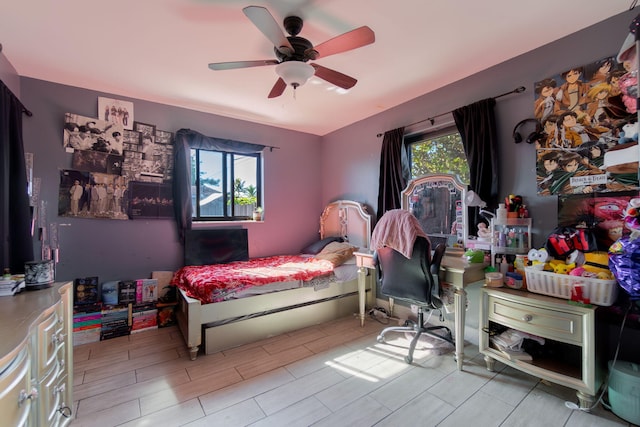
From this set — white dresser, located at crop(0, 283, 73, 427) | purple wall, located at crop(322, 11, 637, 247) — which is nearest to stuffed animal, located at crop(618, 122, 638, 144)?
purple wall, located at crop(322, 11, 637, 247)

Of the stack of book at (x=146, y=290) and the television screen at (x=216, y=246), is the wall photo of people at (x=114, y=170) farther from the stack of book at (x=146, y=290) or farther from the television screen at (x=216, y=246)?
the stack of book at (x=146, y=290)

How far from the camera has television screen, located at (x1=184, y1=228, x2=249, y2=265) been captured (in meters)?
3.34

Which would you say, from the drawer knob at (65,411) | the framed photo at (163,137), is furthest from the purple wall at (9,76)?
the drawer knob at (65,411)

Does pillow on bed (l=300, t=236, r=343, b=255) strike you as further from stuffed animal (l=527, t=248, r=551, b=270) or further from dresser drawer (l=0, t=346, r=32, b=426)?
dresser drawer (l=0, t=346, r=32, b=426)

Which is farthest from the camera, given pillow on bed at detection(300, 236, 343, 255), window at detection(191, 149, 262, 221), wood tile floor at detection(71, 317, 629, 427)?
pillow on bed at detection(300, 236, 343, 255)

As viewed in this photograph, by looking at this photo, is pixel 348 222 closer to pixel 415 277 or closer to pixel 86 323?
pixel 415 277

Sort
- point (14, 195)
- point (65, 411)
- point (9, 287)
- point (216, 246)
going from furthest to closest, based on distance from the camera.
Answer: point (216, 246) → point (14, 195) → point (65, 411) → point (9, 287)

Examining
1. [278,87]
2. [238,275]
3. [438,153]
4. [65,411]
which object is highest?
[278,87]

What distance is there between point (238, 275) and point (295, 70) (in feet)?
6.30

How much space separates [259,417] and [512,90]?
3.10 meters

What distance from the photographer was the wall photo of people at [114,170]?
111 inches

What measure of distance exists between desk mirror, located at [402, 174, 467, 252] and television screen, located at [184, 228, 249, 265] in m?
2.16

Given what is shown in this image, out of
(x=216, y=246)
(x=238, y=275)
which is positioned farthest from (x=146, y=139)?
(x=238, y=275)

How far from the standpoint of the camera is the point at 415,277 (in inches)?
88.7
